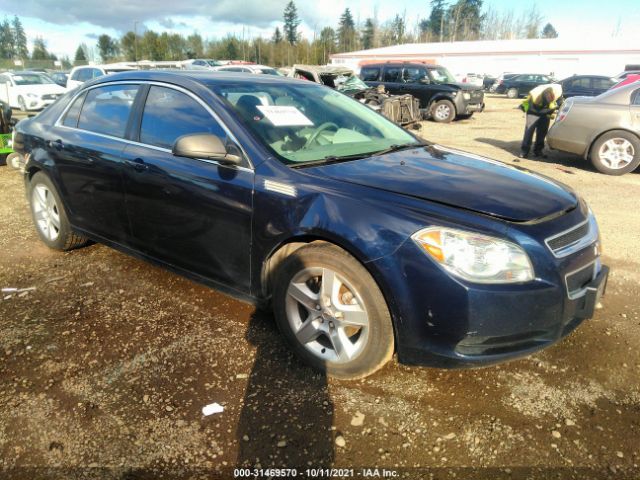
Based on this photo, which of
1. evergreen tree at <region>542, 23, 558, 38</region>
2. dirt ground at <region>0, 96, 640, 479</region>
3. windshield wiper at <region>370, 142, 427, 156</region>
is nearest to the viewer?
dirt ground at <region>0, 96, 640, 479</region>

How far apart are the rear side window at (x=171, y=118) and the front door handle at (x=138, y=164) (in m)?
0.14

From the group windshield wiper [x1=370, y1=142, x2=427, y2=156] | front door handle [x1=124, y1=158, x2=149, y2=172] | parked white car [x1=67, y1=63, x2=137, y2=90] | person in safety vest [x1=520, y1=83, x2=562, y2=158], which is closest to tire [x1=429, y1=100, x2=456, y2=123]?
person in safety vest [x1=520, y1=83, x2=562, y2=158]

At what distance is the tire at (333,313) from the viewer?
2.34m

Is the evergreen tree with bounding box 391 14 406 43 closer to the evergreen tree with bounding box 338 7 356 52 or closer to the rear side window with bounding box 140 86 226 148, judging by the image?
the evergreen tree with bounding box 338 7 356 52

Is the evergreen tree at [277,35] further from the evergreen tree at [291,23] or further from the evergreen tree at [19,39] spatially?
the evergreen tree at [19,39]

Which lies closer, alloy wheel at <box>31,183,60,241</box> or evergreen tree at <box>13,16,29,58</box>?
alloy wheel at <box>31,183,60,241</box>

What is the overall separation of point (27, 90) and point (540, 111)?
55.1ft

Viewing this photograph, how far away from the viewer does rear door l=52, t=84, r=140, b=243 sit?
3418mm

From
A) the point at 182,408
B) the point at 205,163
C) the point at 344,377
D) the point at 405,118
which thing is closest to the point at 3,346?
the point at 182,408

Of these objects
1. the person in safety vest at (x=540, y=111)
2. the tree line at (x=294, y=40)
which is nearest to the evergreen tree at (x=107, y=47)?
the tree line at (x=294, y=40)

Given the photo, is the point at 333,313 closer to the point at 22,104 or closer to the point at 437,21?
the point at 22,104

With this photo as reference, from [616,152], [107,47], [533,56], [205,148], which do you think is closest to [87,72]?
[616,152]

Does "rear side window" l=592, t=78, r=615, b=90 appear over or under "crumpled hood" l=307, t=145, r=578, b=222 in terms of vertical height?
over

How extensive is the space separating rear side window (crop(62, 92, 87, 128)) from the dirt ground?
139 centimetres
